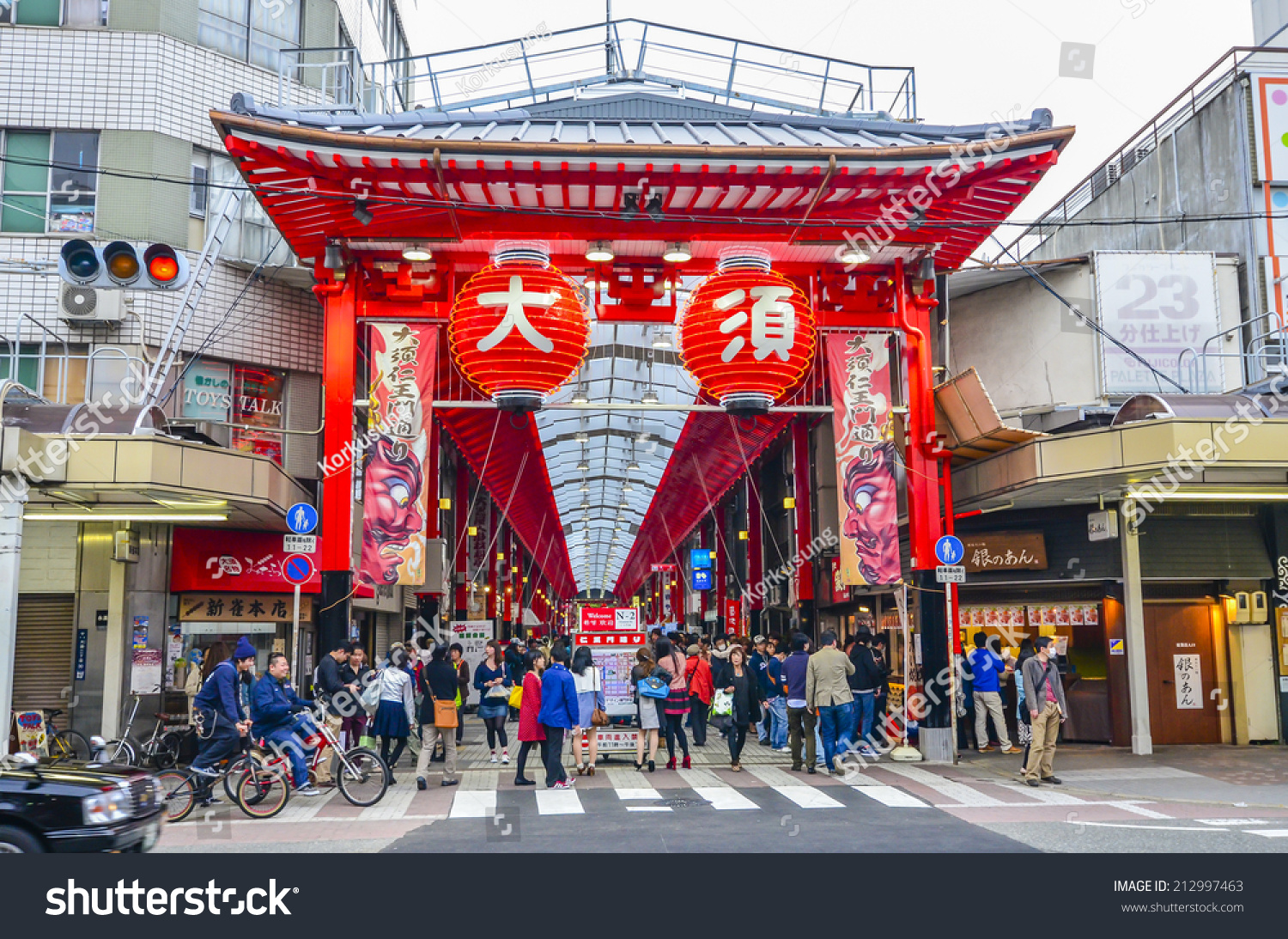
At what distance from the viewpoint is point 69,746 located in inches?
645

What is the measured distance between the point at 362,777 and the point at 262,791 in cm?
120

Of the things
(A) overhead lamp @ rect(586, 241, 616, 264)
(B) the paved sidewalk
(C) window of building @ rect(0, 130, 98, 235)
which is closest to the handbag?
(A) overhead lamp @ rect(586, 241, 616, 264)

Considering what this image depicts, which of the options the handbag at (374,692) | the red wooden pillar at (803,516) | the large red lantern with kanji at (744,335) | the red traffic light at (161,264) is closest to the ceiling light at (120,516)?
the red traffic light at (161,264)

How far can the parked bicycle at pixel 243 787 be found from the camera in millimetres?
12359

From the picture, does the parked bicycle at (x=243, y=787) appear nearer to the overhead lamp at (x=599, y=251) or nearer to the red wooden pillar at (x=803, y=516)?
the overhead lamp at (x=599, y=251)

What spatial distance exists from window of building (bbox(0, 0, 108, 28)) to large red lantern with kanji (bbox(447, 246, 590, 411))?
34.5 feet

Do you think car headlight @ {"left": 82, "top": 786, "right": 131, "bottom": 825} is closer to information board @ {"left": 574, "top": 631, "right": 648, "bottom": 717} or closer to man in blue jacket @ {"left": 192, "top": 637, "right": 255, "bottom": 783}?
man in blue jacket @ {"left": 192, "top": 637, "right": 255, "bottom": 783}

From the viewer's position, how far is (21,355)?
18.8 m

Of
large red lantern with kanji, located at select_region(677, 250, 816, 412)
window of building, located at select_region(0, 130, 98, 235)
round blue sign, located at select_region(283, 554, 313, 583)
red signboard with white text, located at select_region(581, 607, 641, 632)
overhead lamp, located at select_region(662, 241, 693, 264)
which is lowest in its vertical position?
red signboard with white text, located at select_region(581, 607, 641, 632)

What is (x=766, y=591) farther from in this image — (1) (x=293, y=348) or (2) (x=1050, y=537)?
(1) (x=293, y=348)

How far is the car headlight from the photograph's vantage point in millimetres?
8289

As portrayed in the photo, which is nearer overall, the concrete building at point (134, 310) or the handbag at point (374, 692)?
the handbag at point (374, 692)
